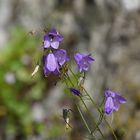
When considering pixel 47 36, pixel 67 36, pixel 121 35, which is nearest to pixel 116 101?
pixel 47 36

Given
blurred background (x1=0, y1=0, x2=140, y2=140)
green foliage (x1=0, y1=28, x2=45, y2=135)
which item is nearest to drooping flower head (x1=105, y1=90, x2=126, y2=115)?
blurred background (x1=0, y1=0, x2=140, y2=140)

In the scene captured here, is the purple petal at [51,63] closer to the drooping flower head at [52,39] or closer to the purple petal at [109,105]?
the drooping flower head at [52,39]

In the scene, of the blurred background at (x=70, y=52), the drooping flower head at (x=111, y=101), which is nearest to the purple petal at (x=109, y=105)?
the drooping flower head at (x=111, y=101)

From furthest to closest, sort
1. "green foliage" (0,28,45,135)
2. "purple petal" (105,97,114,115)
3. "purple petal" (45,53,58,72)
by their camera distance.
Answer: "green foliage" (0,28,45,135) → "purple petal" (105,97,114,115) → "purple petal" (45,53,58,72)

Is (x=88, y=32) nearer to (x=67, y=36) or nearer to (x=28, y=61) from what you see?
(x=67, y=36)

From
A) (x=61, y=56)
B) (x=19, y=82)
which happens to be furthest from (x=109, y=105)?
(x=19, y=82)

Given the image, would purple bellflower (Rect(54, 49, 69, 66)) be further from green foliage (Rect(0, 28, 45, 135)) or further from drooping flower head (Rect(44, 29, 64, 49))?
green foliage (Rect(0, 28, 45, 135))

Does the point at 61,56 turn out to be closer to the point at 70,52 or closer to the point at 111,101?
the point at 111,101
